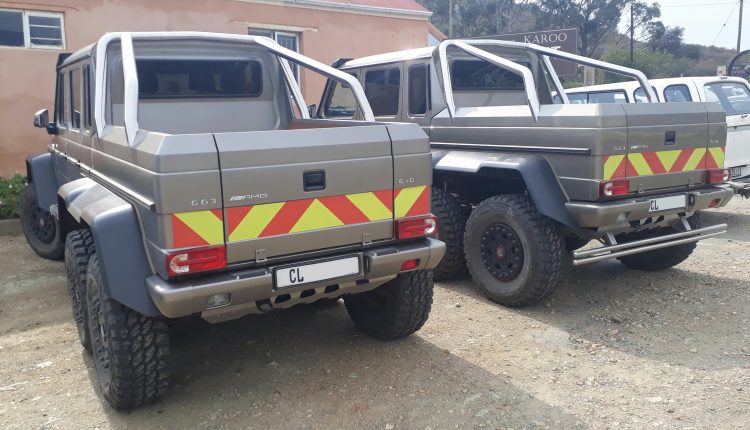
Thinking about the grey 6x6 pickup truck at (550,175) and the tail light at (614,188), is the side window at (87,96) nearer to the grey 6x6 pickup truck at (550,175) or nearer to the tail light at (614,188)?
the grey 6x6 pickup truck at (550,175)

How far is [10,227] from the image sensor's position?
7824 millimetres

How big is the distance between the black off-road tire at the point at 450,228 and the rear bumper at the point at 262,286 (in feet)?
6.33

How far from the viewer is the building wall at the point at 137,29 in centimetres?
868

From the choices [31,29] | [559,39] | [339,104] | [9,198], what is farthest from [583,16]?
[9,198]

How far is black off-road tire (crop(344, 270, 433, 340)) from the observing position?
3.96 m

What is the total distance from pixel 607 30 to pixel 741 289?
2047 inches

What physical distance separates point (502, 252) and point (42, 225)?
482 centimetres

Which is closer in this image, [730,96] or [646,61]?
Result: [730,96]

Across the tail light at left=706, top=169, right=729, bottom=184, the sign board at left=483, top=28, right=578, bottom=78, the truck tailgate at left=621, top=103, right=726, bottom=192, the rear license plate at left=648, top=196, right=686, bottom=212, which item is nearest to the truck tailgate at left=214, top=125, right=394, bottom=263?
the truck tailgate at left=621, top=103, right=726, bottom=192

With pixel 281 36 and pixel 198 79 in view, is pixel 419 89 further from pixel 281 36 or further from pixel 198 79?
pixel 281 36

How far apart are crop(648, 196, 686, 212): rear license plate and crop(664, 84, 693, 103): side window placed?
3806mm

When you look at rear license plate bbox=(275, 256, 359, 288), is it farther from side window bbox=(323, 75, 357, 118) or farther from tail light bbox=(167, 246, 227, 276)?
side window bbox=(323, 75, 357, 118)

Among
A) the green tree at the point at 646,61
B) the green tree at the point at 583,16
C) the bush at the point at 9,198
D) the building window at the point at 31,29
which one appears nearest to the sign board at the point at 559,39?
the building window at the point at 31,29

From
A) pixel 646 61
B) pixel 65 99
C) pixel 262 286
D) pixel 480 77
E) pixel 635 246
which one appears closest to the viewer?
pixel 262 286
